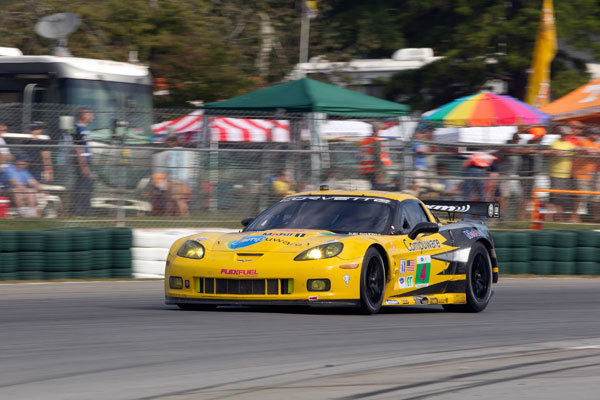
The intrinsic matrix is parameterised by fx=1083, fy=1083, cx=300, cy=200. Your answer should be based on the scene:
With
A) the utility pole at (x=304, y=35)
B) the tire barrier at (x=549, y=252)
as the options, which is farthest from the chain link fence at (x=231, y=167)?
the utility pole at (x=304, y=35)

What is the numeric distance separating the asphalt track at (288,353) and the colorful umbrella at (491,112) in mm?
9622

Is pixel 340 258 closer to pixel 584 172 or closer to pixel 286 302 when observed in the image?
pixel 286 302

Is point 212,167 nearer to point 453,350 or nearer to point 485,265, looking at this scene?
point 485,265

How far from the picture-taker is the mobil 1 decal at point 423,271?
9.47m

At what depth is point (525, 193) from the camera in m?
15.8

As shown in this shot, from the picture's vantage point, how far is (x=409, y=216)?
388 inches

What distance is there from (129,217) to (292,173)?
2.31 m

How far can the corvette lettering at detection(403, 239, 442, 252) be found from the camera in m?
9.41

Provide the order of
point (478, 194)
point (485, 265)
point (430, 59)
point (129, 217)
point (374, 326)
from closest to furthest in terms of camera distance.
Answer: point (374, 326), point (485, 265), point (129, 217), point (478, 194), point (430, 59)

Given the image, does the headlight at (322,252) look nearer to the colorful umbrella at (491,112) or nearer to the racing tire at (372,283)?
the racing tire at (372,283)

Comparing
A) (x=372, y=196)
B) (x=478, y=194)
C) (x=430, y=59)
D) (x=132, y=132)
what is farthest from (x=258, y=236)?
(x=430, y=59)

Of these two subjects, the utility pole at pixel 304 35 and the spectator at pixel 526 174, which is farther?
the utility pole at pixel 304 35

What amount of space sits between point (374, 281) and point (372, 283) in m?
0.02

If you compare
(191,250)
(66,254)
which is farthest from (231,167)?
(191,250)
